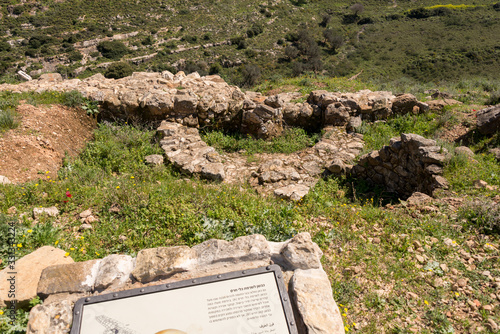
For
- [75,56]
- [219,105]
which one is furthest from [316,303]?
[75,56]

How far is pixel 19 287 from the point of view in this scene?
8.22 ft

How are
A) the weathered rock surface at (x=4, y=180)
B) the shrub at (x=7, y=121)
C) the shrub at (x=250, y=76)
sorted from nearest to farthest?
the weathered rock surface at (x=4, y=180), the shrub at (x=7, y=121), the shrub at (x=250, y=76)

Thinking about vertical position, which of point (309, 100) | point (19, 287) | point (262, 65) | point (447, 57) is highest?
point (19, 287)

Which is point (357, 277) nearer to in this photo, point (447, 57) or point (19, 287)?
point (19, 287)

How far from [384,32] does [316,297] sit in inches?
1491

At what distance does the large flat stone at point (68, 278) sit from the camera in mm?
2482

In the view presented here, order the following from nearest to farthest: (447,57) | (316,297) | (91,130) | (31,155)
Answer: (316,297) → (31,155) → (91,130) → (447,57)

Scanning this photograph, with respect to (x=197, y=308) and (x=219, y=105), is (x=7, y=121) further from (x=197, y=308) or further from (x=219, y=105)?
(x=197, y=308)

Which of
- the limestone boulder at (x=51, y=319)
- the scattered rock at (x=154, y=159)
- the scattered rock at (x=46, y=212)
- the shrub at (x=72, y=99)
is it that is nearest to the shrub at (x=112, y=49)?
the shrub at (x=72, y=99)

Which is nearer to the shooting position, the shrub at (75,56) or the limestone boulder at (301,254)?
the limestone boulder at (301,254)

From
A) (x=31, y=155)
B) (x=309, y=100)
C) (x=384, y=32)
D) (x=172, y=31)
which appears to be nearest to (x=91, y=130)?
(x=31, y=155)

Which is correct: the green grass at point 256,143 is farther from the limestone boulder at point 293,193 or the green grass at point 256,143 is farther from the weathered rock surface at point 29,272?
the weathered rock surface at point 29,272

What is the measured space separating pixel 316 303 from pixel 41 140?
6242mm

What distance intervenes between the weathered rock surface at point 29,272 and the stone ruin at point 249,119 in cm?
326
